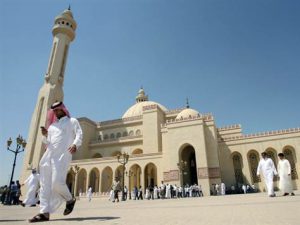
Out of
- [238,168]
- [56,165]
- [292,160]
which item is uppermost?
[292,160]

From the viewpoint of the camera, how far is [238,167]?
28547 mm

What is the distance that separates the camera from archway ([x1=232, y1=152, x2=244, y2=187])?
27656 mm

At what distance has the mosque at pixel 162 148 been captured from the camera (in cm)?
2648

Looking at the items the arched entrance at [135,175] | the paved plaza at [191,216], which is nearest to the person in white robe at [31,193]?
the paved plaza at [191,216]

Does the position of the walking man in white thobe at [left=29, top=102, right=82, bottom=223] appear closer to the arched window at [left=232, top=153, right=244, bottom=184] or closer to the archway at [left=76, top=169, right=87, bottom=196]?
the arched window at [left=232, top=153, right=244, bottom=184]

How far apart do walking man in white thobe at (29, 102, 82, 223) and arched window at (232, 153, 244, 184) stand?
26.5 m

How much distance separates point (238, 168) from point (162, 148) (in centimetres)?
932

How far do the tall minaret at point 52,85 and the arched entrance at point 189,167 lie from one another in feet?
57.4

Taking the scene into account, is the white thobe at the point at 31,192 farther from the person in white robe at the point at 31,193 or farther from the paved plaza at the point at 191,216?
the paved plaza at the point at 191,216

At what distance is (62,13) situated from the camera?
3456 cm

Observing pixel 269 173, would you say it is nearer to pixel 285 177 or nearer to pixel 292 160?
pixel 285 177

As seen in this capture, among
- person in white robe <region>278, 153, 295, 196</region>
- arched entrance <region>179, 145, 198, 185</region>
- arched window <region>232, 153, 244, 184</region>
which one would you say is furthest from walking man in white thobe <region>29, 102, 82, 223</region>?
arched window <region>232, 153, 244, 184</region>

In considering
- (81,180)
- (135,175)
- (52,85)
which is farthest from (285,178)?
(52,85)

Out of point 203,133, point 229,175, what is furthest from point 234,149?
point 203,133
